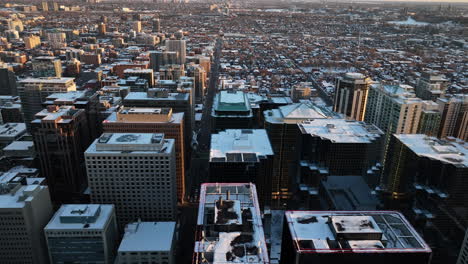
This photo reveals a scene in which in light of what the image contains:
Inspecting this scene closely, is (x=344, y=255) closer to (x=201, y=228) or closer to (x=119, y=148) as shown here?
(x=201, y=228)

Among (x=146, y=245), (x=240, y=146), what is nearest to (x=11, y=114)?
(x=146, y=245)

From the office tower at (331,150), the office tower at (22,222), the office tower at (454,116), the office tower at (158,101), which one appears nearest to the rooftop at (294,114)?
the office tower at (331,150)

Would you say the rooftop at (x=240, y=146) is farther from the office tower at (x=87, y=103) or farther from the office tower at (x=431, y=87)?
the office tower at (x=431, y=87)

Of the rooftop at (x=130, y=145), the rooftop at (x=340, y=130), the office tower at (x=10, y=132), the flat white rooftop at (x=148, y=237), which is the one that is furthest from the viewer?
the office tower at (x=10, y=132)

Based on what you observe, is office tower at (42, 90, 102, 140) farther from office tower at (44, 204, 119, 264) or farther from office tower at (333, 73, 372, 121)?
office tower at (333, 73, 372, 121)

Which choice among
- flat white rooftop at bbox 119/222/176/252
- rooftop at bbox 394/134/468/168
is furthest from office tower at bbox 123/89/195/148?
rooftop at bbox 394/134/468/168

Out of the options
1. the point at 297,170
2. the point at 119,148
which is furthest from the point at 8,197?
the point at 297,170

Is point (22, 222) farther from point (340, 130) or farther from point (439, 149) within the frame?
point (439, 149)
